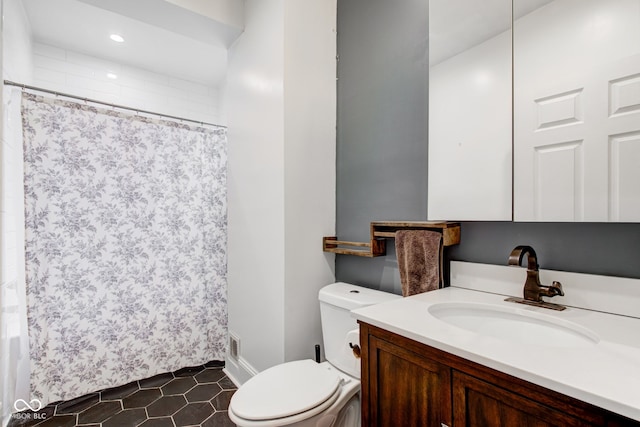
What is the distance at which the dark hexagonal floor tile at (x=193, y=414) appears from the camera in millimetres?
1624

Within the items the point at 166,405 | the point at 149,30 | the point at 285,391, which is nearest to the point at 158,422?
the point at 166,405

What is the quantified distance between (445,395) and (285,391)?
70cm

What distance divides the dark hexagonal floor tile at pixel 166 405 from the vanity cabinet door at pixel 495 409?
1.66 meters

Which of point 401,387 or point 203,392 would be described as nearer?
point 401,387

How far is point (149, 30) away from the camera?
2223mm

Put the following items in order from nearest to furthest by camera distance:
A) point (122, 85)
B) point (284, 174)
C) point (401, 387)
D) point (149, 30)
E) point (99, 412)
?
point (401, 387)
point (284, 174)
point (99, 412)
point (149, 30)
point (122, 85)

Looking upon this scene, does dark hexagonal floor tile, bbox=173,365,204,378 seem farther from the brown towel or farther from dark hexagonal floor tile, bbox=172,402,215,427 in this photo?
the brown towel

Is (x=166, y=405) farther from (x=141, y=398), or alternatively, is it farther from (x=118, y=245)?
(x=118, y=245)

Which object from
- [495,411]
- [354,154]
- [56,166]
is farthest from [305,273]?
[56,166]

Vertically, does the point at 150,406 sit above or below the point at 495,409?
below

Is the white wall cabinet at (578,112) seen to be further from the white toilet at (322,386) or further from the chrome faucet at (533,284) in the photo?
the white toilet at (322,386)

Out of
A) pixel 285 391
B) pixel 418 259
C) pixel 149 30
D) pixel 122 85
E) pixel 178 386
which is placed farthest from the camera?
pixel 122 85

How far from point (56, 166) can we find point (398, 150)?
1876 millimetres

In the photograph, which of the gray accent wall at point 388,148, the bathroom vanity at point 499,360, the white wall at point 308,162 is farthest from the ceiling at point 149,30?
the bathroom vanity at point 499,360
